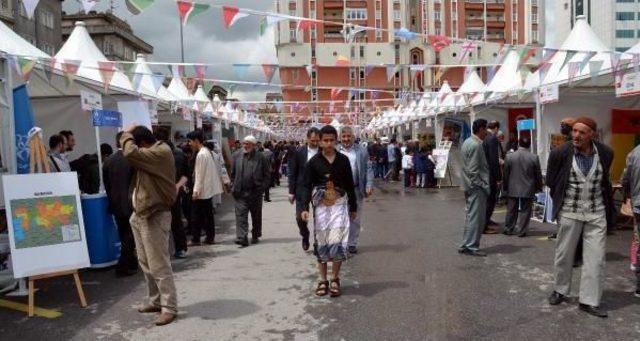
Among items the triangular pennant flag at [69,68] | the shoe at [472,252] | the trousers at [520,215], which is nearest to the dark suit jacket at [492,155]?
the trousers at [520,215]

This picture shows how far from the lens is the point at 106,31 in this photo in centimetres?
6384

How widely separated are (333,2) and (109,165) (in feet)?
269

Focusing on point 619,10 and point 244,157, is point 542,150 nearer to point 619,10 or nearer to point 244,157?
point 244,157

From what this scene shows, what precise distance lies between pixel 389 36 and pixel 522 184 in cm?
7456

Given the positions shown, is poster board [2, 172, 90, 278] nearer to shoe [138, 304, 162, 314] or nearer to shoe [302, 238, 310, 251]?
shoe [138, 304, 162, 314]

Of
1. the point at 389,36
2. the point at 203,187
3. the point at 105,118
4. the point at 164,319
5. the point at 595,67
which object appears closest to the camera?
the point at 164,319

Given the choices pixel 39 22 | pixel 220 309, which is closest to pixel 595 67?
pixel 220 309

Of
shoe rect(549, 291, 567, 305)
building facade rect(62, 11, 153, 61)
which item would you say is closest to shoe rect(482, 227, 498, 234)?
shoe rect(549, 291, 567, 305)

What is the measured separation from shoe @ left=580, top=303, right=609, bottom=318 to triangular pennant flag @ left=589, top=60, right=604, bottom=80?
19.0 ft

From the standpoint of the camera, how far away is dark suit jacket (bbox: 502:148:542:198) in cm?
959

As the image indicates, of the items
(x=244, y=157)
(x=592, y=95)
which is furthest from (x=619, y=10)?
(x=244, y=157)

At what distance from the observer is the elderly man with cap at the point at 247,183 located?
29.2 ft

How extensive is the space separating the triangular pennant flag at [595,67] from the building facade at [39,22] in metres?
36.6

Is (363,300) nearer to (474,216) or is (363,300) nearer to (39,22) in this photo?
(474,216)
